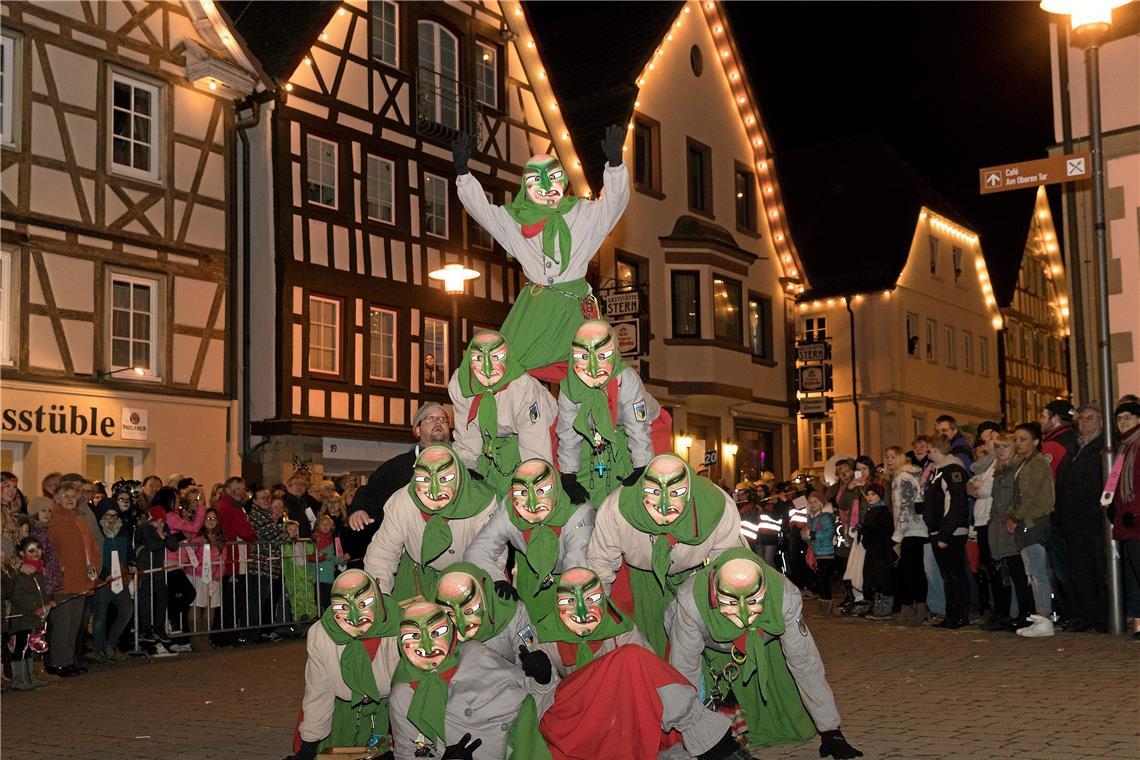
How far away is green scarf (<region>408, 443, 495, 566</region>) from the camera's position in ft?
24.9

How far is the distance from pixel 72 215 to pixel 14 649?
29.9 ft

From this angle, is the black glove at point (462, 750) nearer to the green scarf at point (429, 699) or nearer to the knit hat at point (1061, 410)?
the green scarf at point (429, 699)

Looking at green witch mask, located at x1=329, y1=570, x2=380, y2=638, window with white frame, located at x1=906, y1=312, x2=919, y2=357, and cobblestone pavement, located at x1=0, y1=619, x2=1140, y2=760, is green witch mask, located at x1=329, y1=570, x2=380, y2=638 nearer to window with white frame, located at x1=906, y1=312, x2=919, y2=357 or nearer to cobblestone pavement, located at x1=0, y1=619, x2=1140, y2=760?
cobblestone pavement, located at x1=0, y1=619, x2=1140, y2=760

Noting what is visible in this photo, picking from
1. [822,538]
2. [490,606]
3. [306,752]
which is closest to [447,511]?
[490,606]

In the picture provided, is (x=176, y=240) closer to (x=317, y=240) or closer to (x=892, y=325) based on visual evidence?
(x=317, y=240)

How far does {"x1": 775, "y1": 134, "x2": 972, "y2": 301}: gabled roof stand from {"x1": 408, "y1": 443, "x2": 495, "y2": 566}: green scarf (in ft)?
103

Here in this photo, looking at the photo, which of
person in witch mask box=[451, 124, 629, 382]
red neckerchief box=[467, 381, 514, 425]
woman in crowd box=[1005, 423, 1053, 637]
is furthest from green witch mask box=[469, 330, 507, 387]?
woman in crowd box=[1005, 423, 1053, 637]

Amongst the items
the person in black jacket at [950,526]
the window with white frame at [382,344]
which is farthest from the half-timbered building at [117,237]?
the person in black jacket at [950,526]

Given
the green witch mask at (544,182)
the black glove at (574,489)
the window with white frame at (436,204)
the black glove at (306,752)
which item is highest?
the window with white frame at (436,204)

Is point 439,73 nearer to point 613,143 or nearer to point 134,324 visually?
point 134,324

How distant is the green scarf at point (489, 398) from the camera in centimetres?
801

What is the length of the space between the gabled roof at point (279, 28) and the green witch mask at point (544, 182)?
46.7 ft

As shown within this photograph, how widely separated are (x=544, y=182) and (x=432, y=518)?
2.26 meters

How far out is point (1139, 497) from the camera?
11.6 metres
